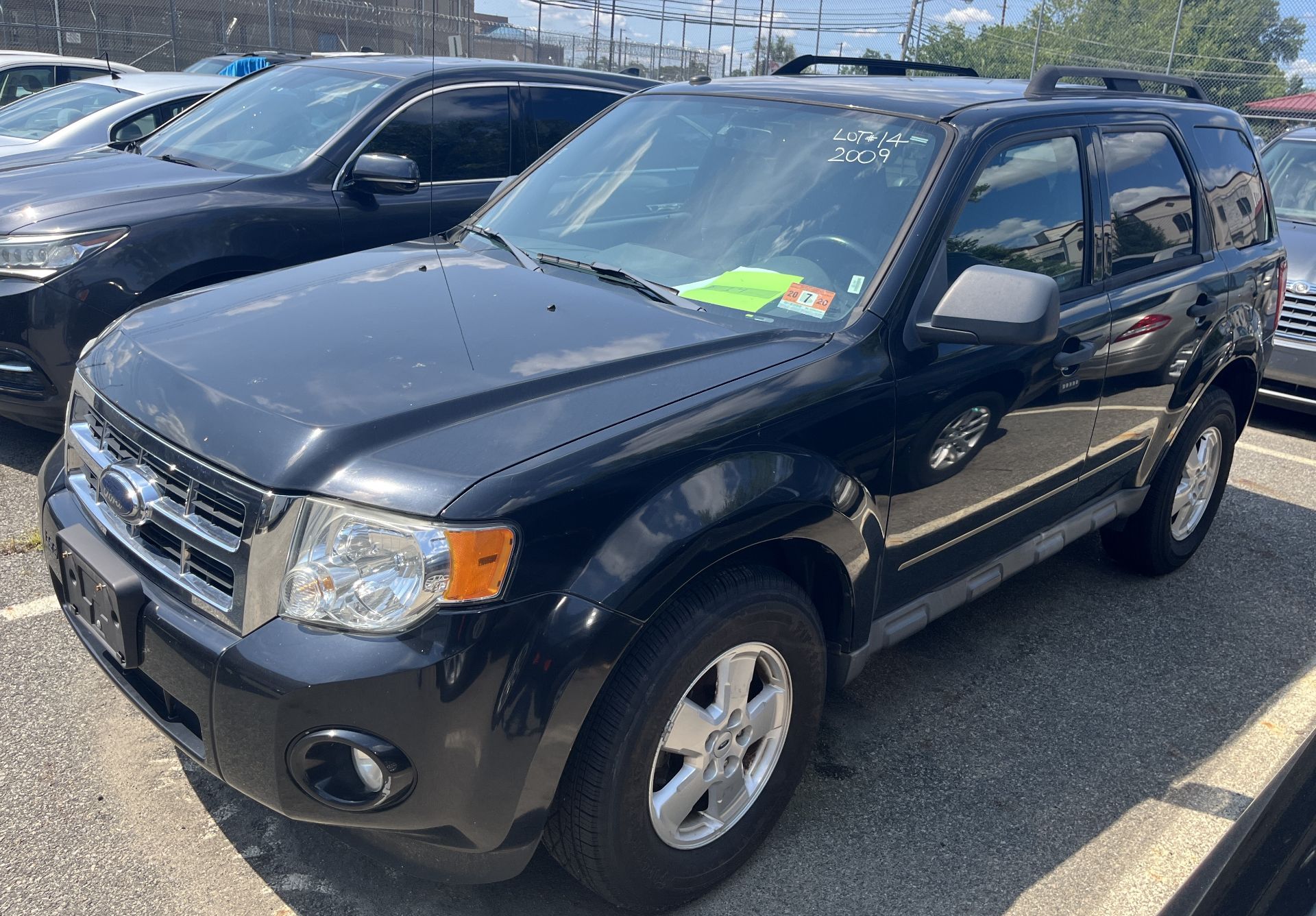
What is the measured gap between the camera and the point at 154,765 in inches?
113

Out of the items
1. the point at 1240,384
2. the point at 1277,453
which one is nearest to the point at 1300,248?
the point at 1277,453

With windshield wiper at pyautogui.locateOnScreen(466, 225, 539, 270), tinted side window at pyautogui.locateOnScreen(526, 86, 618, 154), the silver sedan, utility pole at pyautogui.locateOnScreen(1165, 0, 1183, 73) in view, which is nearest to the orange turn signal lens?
windshield wiper at pyautogui.locateOnScreen(466, 225, 539, 270)

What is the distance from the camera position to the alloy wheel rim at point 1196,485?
4484 mm

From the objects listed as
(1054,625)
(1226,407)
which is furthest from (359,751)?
(1226,407)

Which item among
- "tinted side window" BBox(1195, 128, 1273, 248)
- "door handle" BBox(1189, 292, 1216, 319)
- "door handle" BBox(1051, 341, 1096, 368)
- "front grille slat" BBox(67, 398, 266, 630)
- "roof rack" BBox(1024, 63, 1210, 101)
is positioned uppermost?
"roof rack" BBox(1024, 63, 1210, 101)

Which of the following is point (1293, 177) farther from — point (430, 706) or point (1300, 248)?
point (430, 706)

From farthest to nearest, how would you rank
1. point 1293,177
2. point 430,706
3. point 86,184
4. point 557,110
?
point 1293,177
point 557,110
point 86,184
point 430,706

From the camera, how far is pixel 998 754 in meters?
3.28

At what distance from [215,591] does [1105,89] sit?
3.56 meters

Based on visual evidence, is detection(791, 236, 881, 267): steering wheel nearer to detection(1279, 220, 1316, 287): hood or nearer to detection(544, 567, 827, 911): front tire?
detection(544, 567, 827, 911): front tire

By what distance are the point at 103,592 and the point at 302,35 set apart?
28.5m

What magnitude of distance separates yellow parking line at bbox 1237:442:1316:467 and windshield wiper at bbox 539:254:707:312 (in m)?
5.12

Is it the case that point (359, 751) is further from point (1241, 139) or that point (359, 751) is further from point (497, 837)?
point (1241, 139)

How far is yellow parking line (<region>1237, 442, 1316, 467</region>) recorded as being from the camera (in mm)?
6488
